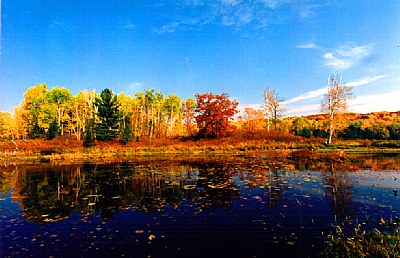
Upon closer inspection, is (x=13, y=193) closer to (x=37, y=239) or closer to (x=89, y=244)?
(x=37, y=239)

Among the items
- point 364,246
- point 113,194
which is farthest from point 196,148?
point 364,246

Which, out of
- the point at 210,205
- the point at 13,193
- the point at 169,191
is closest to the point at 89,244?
the point at 210,205

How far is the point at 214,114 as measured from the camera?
41938 millimetres

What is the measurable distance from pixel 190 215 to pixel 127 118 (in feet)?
199

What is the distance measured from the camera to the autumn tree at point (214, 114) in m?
41.7

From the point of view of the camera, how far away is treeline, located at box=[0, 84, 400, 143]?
42.5 meters

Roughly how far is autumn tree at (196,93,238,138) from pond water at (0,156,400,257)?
2843 centimetres

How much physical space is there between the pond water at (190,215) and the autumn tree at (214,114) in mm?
28427

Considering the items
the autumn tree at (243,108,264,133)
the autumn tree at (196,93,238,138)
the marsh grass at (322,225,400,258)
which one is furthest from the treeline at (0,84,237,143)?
the marsh grass at (322,225,400,258)

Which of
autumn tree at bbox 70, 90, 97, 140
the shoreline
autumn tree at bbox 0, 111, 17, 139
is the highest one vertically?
autumn tree at bbox 70, 90, 97, 140

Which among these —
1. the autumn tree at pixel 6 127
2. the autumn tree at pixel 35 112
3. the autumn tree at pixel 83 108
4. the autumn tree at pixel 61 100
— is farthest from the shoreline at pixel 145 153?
the autumn tree at pixel 6 127

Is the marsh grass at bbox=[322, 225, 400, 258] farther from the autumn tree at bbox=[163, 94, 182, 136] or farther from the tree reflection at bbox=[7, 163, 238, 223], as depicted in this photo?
the autumn tree at bbox=[163, 94, 182, 136]

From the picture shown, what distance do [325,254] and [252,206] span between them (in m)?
3.62

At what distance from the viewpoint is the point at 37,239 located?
625 centimetres
